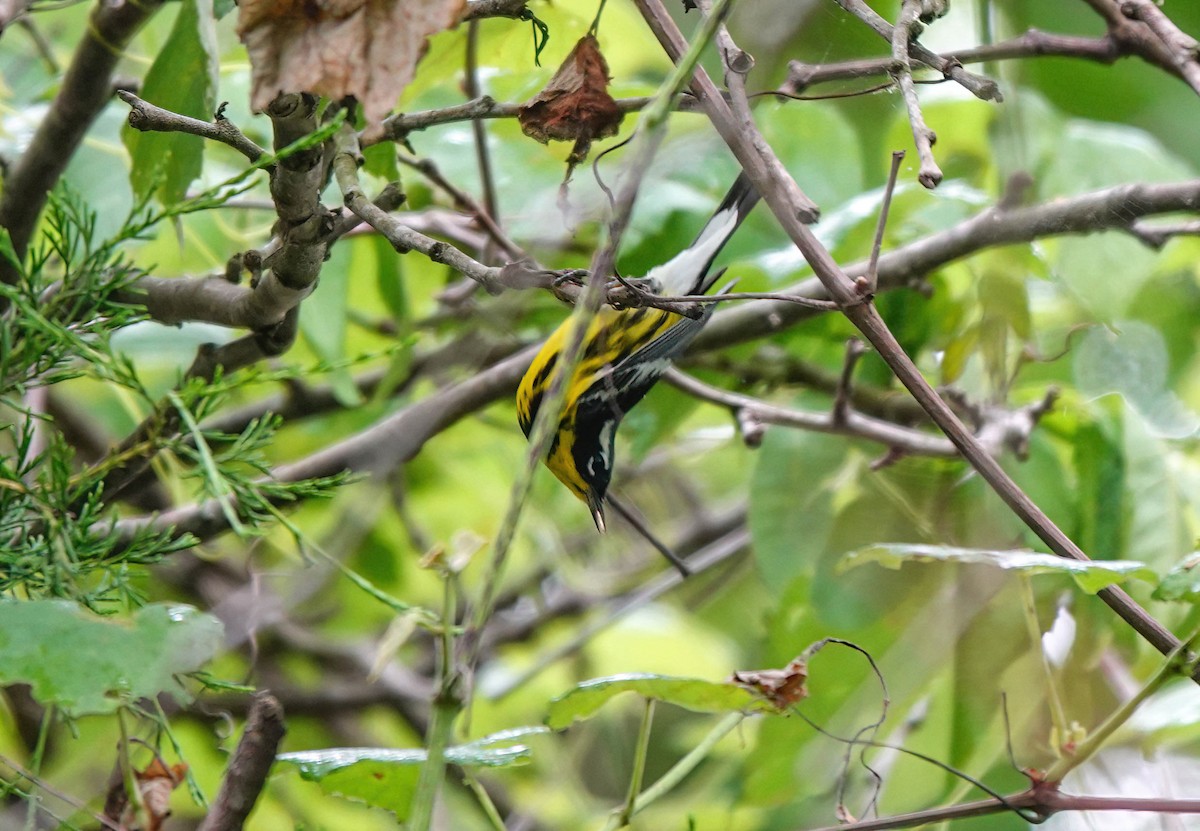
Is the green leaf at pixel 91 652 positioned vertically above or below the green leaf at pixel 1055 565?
above

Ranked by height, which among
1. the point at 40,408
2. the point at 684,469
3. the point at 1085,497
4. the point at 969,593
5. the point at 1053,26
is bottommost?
the point at 684,469

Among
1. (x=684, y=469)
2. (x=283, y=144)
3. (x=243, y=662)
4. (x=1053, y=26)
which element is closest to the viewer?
(x=283, y=144)

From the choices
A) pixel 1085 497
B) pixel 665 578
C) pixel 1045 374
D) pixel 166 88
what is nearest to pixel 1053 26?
pixel 1045 374

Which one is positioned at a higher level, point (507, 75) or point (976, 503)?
point (507, 75)

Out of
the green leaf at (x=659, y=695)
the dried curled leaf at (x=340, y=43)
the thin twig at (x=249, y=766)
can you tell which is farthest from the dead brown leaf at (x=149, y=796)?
the dried curled leaf at (x=340, y=43)

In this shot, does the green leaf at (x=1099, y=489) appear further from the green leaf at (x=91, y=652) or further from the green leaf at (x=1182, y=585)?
the green leaf at (x=91, y=652)

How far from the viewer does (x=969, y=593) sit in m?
1.88

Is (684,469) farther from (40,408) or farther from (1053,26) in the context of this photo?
(40,408)

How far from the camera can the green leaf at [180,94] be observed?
4.01ft

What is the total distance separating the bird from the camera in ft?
5.83

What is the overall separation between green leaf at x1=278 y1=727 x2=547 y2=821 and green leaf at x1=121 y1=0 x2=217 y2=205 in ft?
2.07

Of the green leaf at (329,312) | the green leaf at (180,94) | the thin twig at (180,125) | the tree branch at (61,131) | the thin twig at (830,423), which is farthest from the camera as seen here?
the thin twig at (830,423)

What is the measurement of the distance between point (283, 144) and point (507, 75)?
869 millimetres

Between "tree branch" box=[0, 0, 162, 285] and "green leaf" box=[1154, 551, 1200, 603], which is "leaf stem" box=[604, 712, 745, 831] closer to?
"green leaf" box=[1154, 551, 1200, 603]
